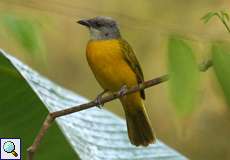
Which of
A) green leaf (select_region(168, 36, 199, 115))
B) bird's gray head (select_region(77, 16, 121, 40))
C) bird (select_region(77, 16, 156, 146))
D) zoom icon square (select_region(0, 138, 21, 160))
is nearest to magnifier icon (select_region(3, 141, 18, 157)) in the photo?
zoom icon square (select_region(0, 138, 21, 160))

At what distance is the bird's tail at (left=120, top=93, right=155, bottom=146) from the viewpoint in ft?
5.54

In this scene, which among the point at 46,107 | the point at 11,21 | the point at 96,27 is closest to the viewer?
the point at 11,21

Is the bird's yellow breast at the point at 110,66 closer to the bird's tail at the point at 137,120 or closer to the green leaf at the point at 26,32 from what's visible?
the bird's tail at the point at 137,120

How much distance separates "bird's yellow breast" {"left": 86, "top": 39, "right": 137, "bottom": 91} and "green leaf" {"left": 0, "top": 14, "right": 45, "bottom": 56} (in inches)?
29.2

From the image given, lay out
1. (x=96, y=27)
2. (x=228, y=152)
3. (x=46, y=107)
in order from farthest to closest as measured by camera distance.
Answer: (x=228, y=152) → (x=96, y=27) → (x=46, y=107)

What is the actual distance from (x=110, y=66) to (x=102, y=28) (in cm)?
13

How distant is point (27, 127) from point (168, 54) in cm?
60

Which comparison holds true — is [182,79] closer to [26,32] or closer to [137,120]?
[26,32]

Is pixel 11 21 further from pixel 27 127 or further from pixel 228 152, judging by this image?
pixel 228 152

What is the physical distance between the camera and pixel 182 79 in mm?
755

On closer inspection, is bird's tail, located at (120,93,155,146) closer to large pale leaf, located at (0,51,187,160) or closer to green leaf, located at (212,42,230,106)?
large pale leaf, located at (0,51,187,160)

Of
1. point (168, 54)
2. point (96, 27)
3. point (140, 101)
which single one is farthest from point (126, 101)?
point (168, 54)

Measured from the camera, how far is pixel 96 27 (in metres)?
1.82

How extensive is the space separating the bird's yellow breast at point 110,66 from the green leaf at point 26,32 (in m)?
0.74
